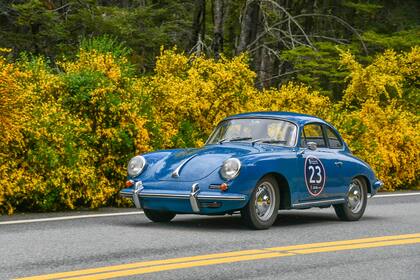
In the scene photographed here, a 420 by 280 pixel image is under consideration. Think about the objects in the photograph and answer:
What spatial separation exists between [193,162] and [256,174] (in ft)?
2.71

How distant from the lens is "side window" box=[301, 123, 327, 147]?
1196 centimetres

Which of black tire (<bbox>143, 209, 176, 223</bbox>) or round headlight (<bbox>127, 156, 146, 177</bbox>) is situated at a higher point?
round headlight (<bbox>127, 156, 146, 177</bbox>)

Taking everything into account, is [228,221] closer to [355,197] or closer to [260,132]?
[260,132]

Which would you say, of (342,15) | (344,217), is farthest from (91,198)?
(342,15)

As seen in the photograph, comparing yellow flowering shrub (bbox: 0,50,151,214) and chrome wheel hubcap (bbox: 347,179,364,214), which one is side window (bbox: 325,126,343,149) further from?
yellow flowering shrub (bbox: 0,50,151,214)

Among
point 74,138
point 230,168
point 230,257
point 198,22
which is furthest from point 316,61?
point 230,257

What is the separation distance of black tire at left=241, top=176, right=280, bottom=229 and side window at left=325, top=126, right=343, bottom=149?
197cm

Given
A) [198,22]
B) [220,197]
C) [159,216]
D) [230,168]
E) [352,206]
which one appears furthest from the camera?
[198,22]

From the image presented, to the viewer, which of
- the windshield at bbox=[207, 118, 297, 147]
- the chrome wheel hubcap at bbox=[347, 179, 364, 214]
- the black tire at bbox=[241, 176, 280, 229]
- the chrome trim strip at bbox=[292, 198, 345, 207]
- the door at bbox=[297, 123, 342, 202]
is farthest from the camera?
the chrome wheel hubcap at bbox=[347, 179, 364, 214]

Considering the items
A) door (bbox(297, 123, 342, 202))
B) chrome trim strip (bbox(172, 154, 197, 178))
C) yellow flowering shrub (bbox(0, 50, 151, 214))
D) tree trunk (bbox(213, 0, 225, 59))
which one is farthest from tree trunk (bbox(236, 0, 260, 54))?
chrome trim strip (bbox(172, 154, 197, 178))

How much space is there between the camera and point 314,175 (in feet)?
38.0

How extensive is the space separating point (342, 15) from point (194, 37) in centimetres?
1108

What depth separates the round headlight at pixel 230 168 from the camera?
1031 cm

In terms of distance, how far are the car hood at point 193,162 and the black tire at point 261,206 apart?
43 centimetres
